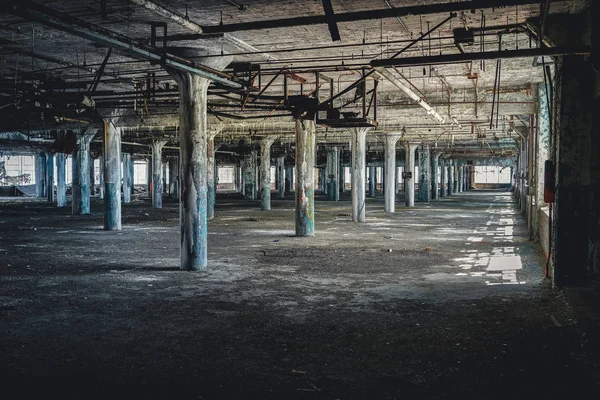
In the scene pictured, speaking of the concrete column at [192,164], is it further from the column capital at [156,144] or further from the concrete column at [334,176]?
the concrete column at [334,176]

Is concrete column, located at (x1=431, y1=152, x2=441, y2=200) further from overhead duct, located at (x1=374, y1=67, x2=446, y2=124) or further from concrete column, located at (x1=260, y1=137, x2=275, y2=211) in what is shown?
overhead duct, located at (x1=374, y1=67, x2=446, y2=124)

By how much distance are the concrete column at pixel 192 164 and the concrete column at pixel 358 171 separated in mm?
10776

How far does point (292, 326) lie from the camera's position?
6336mm

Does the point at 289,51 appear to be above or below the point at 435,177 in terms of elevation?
above

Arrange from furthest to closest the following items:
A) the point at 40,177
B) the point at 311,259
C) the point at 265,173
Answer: the point at 40,177, the point at 265,173, the point at 311,259

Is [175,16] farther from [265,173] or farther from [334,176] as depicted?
[334,176]

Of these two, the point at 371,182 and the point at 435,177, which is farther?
the point at 371,182

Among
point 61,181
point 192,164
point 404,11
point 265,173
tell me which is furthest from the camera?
point 61,181

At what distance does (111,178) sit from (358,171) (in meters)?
9.28

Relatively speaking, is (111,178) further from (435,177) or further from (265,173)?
(435,177)

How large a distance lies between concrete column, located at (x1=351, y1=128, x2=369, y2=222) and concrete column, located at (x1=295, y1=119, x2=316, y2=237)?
467 cm

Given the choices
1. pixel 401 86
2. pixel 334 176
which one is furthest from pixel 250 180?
pixel 401 86

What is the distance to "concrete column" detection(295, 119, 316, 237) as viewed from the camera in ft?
52.9

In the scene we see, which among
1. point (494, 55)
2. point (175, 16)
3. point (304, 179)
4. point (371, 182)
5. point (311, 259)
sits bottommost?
point (311, 259)
